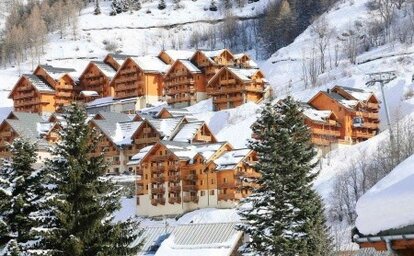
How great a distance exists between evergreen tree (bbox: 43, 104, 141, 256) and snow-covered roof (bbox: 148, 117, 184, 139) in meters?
53.3

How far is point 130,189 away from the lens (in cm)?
7000

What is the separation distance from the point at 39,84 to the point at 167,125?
28.4 m

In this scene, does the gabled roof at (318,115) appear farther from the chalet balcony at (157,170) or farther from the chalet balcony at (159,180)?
the chalet balcony at (159,180)

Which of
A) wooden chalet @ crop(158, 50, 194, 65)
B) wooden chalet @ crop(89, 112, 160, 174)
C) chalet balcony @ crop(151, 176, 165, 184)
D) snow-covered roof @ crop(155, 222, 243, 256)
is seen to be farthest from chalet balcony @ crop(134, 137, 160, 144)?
snow-covered roof @ crop(155, 222, 243, 256)

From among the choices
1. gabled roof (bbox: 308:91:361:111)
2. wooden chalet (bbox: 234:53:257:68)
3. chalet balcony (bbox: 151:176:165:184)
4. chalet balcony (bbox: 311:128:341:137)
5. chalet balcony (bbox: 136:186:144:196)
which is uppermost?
wooden chalet (bbox: 234:53:257:68)

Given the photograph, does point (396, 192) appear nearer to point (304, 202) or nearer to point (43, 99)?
point (304, 202)

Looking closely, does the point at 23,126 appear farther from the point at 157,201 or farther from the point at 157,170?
the point at 157,201

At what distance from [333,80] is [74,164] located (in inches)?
2630

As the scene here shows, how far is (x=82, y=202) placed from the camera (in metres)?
21.7

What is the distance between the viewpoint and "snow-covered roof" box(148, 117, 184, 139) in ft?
249

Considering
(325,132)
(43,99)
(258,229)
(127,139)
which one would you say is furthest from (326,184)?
(43,99)

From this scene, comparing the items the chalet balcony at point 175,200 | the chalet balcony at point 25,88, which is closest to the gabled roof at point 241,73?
the chalet balcony at point 175,200

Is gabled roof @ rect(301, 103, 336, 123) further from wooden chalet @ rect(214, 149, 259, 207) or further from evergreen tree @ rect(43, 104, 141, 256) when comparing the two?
evergreen tree @ rect(43, 104, 141, 256)

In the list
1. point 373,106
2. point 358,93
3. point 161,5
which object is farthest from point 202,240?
point 161,5
